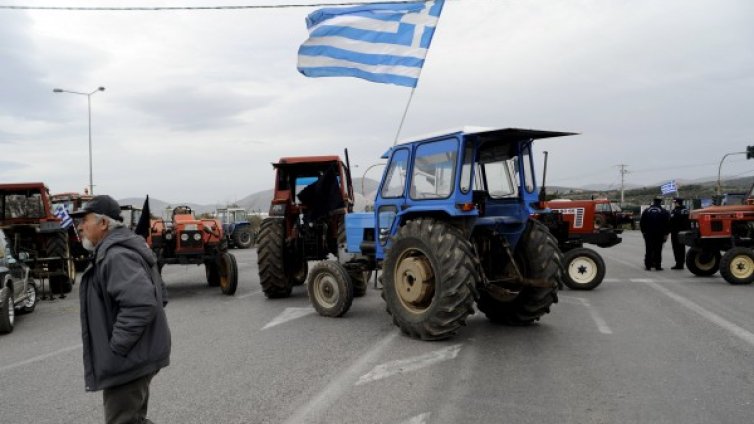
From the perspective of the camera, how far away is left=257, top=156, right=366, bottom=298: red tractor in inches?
411

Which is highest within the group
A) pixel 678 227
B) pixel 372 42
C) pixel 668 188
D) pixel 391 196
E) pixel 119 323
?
pixel 372 42

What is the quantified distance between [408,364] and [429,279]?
1.31 m

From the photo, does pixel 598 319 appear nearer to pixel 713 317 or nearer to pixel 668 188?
pixel 713 317

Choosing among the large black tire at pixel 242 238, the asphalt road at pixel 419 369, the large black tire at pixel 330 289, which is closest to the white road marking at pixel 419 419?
the asphalt road at pixel 419 369

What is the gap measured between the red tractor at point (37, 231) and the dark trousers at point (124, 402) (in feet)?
32.4

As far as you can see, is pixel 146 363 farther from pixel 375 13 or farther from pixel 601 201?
pixel 601 201

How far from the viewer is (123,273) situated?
3082mm

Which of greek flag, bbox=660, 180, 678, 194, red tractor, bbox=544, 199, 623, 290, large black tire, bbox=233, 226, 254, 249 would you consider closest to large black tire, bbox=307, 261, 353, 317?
red tractor, bbox=544, 199, 623, 290

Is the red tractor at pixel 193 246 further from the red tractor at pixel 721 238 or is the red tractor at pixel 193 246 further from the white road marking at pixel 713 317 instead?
the red tractor at pixel 721 238

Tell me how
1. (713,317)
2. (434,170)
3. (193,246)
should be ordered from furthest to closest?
(193,246)
(713,317)
(434,170)

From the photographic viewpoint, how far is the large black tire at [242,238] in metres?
30.4

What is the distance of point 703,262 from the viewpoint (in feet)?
44.9

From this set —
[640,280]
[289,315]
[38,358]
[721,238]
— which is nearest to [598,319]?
[289,315]

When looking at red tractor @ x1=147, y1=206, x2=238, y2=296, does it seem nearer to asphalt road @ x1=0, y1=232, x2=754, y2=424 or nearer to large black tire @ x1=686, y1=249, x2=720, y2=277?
asphalt road @ x1=0, y1=232, x2=754, y2=424
